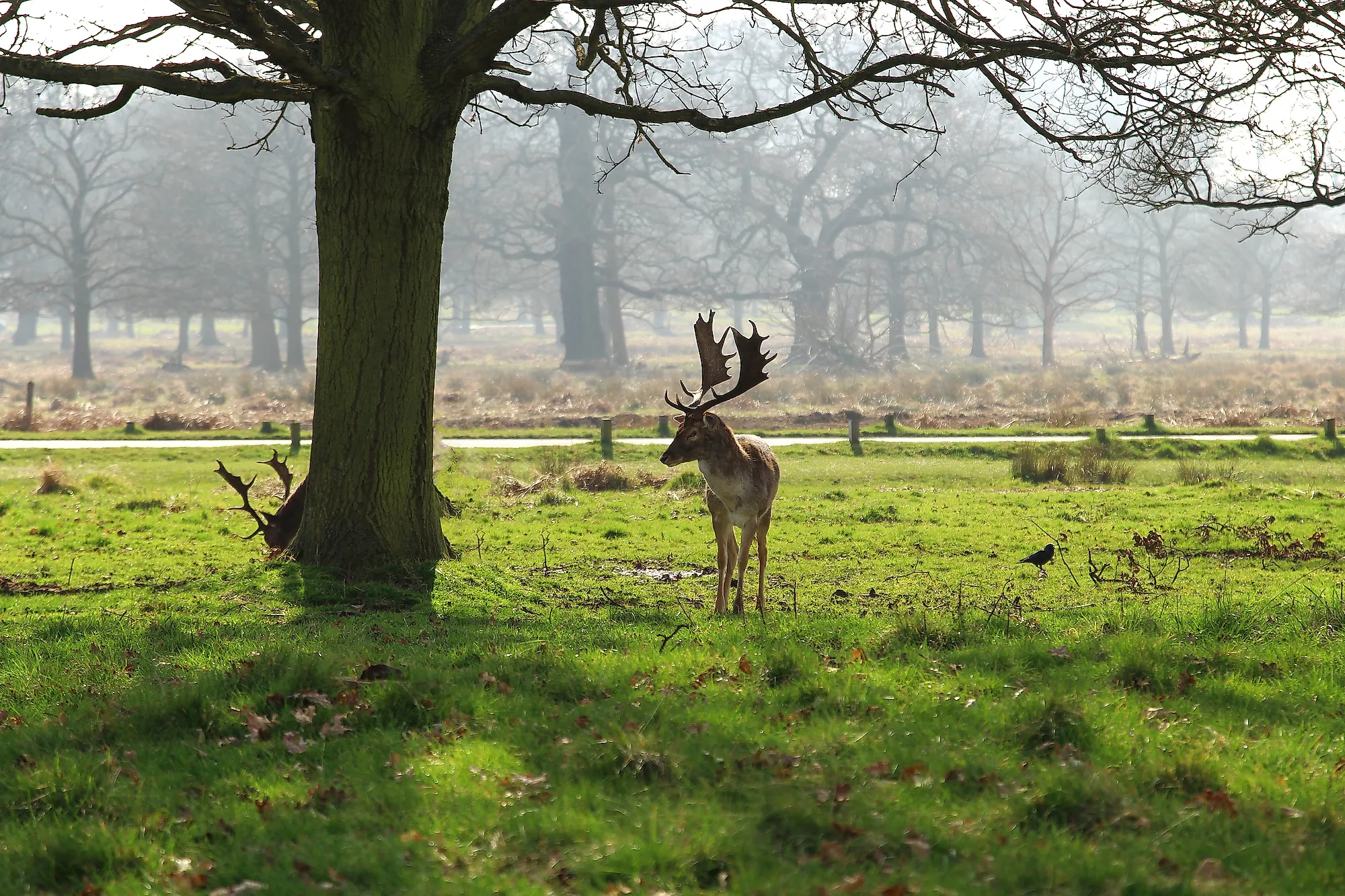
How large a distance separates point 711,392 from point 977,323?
60.9 metres

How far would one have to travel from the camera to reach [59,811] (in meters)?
4.35

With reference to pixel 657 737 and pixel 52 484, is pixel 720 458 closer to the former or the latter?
pixel 657 737

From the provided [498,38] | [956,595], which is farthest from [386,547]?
[956,595]

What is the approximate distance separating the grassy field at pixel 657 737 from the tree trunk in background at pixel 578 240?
47.9 metres

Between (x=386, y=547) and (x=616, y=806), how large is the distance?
6.07 meters

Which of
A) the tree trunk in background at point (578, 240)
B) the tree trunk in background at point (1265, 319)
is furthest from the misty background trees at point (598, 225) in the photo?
the tree trunk in background at point (1265, 319)

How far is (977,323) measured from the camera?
6700 centimetres

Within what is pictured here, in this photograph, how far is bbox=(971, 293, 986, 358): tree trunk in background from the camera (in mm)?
62938

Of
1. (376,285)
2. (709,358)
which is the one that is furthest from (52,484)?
(709,358)

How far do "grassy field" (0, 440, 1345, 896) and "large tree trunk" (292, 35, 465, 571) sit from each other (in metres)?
→ 0.72

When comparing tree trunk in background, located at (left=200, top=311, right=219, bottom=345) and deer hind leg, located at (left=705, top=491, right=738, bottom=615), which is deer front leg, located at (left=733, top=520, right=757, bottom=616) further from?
tree trunk in background, located at (left=200, top=311, right=219, bottom=345)

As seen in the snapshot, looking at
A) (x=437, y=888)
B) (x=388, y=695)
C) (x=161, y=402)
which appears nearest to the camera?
(x=437, y=888)

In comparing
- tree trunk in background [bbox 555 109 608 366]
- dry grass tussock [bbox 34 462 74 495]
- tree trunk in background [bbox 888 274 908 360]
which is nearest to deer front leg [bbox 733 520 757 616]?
dry grass tussock [bbox 34 462 74 495]

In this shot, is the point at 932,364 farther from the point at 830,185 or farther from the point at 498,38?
the point at 498,38
